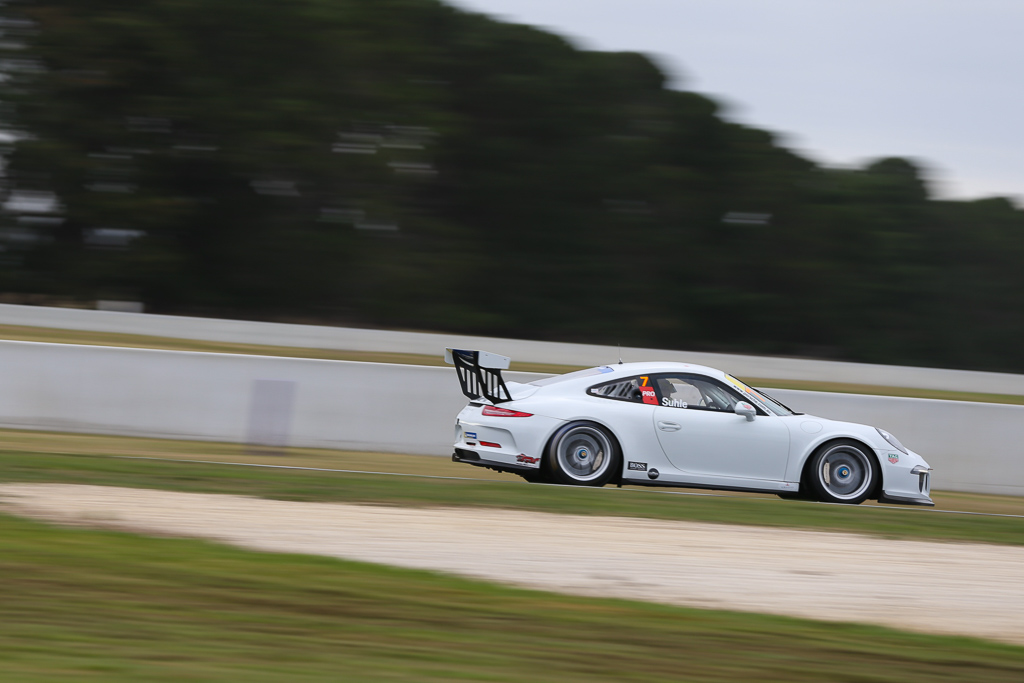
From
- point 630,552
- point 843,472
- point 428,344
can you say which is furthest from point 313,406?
point 428,344

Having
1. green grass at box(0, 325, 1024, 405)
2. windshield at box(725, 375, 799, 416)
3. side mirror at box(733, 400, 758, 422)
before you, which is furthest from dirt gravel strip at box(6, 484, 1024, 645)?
green grass at box(0, 325, 1024, 405)

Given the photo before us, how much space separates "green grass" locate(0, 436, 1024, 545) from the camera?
825 cm

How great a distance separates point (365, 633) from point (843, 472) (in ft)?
21.1

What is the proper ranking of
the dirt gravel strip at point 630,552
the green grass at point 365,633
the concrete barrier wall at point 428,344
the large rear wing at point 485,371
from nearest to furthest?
the green grass at point 365,633 < the dirt gravel strip at point 630,552 < the large rear wing at point 485,371 < the concrete barrier wall at point 428,344

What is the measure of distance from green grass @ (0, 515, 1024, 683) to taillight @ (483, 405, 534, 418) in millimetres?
3704

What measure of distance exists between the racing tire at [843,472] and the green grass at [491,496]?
1.66 ft

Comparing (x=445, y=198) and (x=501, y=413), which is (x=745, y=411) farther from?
(x=445, y=198)

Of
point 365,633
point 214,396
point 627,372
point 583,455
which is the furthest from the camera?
point 214,396

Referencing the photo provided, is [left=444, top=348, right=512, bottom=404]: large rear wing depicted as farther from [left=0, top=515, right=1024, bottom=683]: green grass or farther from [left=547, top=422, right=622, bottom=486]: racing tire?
[left=0, top=515, right=1024, bottom=683]: green grass

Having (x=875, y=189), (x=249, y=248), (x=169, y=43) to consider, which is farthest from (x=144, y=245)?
(x=875, y=189)

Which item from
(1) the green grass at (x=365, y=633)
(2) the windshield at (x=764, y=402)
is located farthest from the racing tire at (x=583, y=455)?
(1) the green grass at (x=365, y=633)

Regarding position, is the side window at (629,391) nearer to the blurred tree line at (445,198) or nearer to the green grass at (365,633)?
the green grass at (365,633)

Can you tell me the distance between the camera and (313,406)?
12234 millimetres

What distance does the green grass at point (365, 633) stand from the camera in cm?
424
